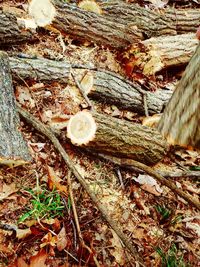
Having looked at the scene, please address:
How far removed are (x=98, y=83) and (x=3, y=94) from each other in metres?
1.20

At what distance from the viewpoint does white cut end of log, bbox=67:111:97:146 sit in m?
3.29

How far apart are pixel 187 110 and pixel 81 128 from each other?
121 cm

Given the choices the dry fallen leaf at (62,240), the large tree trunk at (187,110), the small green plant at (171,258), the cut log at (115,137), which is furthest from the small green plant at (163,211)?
the dry fallen leaf at (62,240)

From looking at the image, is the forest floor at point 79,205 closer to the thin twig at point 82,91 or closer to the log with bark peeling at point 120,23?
the thin twig at point 82,91

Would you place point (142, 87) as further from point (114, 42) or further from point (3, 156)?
point (3, 156)

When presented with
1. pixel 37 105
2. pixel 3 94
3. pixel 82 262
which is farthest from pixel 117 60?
pixel 82 262

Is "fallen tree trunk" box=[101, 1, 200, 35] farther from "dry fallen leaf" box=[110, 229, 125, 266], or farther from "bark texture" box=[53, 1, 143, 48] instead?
"dry fallen leaf" box=[110, 229, 125, 266]

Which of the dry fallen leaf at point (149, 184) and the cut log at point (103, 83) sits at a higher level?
the cut log at point (103, 83)

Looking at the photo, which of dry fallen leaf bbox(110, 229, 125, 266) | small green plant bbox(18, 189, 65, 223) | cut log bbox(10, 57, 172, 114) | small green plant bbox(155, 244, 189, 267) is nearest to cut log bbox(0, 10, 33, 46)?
cut log bbox(10, 57, 172, 114)

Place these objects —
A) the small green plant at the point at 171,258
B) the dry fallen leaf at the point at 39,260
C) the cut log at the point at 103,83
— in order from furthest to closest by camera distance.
Result: the cut log at the point at 103,83
the small green plant at the point at 171,258
the dry fallen leaf at the point at 39,260

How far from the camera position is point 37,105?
12.0 ft

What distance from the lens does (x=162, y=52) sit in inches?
189

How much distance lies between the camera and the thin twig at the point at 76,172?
9.49 ft

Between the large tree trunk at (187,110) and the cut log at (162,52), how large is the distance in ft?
6.40
